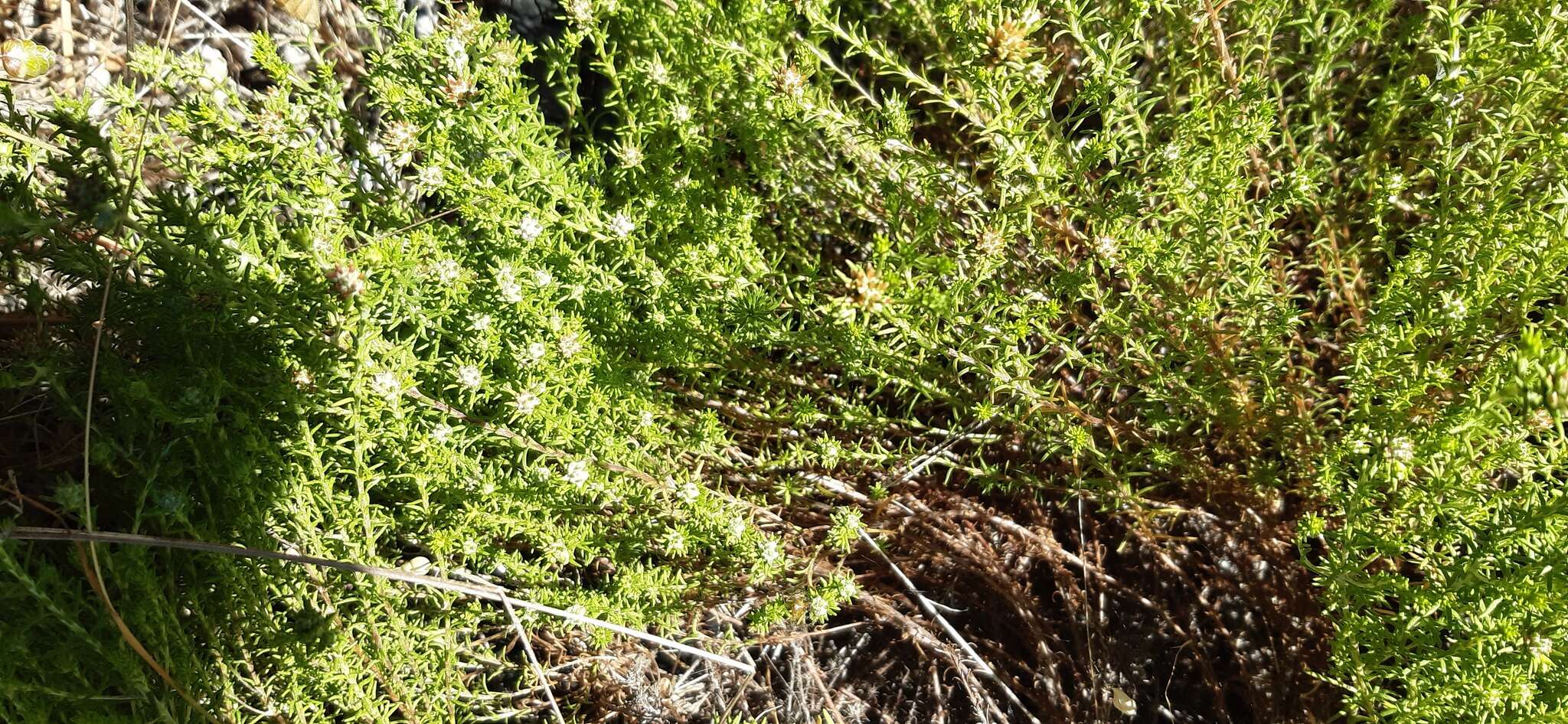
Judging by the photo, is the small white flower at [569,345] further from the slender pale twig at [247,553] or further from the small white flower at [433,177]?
the slender pale twig at [247,553]

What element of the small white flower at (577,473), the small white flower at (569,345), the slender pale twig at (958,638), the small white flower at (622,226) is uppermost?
the small white flower at (622,226)

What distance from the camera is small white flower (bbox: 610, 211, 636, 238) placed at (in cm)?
249

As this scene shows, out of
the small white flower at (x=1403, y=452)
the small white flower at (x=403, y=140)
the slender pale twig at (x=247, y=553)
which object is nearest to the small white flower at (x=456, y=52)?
the small white flower at (x=403, y=140)

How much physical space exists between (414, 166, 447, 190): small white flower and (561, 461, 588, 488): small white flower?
2.52 ft

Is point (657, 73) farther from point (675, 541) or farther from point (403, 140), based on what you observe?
point (675, 541)

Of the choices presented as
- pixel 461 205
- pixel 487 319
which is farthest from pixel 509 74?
pixel 487 319

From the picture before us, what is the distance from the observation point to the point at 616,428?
9.27 feet

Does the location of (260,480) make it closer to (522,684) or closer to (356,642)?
(356,642)

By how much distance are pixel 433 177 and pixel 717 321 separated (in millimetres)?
844

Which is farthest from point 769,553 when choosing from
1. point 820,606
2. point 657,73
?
point 657,73

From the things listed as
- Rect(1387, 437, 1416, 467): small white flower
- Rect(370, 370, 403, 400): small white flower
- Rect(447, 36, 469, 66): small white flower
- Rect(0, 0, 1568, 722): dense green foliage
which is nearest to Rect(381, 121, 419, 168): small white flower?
Rect(0, 0, 1568, 722): dense green foliage

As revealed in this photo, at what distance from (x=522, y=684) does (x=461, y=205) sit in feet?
6.12

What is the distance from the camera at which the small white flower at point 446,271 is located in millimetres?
2314

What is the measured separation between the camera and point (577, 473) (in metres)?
2.48
